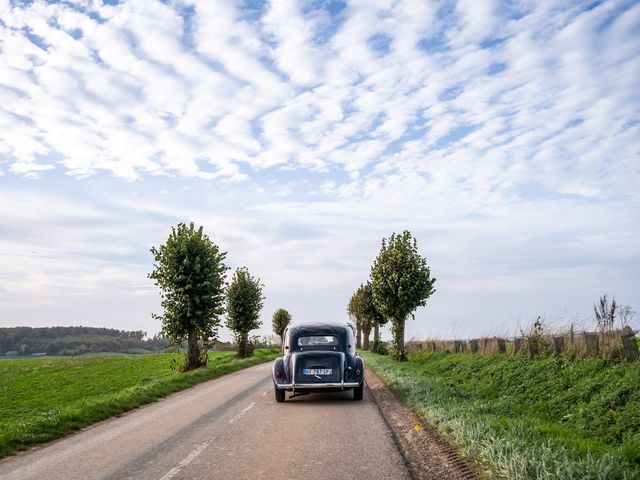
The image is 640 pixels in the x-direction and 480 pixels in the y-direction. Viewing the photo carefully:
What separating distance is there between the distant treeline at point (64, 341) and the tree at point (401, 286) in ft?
333

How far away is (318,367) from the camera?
13.6 m

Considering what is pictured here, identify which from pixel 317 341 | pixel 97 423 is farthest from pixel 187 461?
pixel 317 341

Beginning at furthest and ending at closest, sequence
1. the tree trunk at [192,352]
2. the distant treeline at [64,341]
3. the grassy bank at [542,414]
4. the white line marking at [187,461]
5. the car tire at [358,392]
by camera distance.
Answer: the distant treeline at [64,341] < the tree trunk at [192,352] < the car tire at [358,392] < the white line marking at [187,461] < the grassy bank at [542,414]

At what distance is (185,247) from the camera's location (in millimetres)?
30188

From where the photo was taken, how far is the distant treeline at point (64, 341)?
12950 cm

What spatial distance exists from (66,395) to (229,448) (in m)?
24.8

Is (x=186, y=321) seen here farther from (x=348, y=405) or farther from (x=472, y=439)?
(x=472, y=439)

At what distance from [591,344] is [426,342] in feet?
69.0

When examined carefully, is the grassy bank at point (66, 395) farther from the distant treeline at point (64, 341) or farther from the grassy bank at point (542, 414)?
the distant treeline at point (64, 341)

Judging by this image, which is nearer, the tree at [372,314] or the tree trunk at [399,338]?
the tree trunk at [399,338]

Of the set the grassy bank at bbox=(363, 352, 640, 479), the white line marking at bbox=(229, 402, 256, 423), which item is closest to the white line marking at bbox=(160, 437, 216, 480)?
the white line marking at bbox=(229, 402, 256, 423)

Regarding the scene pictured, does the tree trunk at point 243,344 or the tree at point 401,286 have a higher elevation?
the tree at point 401,286

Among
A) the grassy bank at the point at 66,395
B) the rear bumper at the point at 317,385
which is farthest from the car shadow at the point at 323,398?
the grassy bank at the point at 66,395

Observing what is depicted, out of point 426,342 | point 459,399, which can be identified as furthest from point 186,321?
point 459,399
